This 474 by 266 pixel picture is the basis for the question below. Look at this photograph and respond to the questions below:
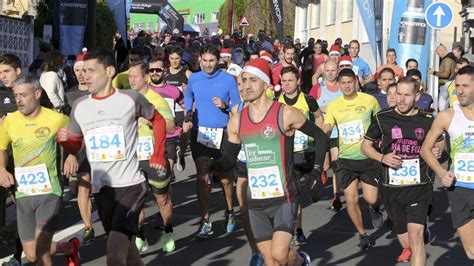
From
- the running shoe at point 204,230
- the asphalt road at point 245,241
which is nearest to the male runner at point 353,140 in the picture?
the asphalt road at point 245,241

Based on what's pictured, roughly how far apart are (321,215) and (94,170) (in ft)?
16.6

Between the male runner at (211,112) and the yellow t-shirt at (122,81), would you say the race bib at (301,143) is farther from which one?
the yellow t-shirt at (122,81)

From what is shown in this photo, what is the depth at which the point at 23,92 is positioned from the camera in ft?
23.3

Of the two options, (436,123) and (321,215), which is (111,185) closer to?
(436,123)

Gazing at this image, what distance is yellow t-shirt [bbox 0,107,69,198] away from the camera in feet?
23.3

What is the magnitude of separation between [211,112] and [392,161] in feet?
9.33

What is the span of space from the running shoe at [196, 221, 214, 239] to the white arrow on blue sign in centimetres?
1048

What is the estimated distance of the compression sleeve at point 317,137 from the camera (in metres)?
6.98

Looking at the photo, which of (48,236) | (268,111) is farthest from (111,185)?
(268,111)

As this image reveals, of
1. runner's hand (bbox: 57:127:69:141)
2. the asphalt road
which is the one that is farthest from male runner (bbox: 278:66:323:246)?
runner's hand (bbox: 57:127:69:141)

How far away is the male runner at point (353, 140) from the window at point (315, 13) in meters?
40.4

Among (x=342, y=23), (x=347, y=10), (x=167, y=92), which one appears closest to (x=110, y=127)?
(x=167, y=92)

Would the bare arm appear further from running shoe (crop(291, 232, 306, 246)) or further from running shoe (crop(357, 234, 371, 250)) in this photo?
running shoe (crop(291, 232, 306, 246))

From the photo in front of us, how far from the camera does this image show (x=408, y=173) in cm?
791
